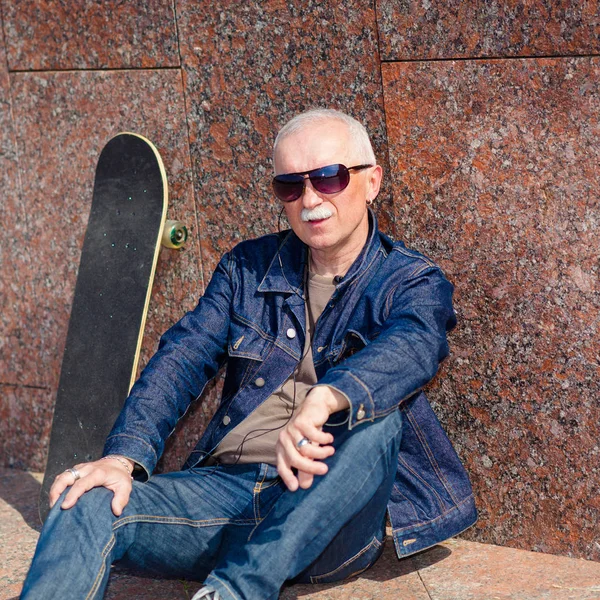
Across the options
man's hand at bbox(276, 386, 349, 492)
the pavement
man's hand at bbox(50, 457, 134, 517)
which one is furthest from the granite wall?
man's hand at bbox(50, 457, 134, 517)

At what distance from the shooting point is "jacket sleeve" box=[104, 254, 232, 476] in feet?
10.4

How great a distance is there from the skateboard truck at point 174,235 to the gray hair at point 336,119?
1.05 metres

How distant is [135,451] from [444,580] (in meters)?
1.26

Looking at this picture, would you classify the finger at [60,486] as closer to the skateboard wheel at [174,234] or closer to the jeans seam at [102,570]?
the jeans seam at [102,570]

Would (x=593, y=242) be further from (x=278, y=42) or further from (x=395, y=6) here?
(x=278, y=42)

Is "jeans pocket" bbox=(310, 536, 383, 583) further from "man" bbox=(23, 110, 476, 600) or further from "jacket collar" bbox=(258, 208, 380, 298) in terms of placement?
"jacket collar" bbox=(258, 208, 380, 298)

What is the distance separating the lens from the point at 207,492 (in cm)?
323

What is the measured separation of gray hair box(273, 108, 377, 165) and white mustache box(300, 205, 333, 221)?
0.79 ft

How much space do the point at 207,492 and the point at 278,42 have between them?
6.41ft

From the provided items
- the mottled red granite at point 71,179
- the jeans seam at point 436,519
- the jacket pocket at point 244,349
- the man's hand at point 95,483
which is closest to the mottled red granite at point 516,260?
the jeans seam at point 436,519

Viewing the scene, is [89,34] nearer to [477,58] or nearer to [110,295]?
A: [110,295]

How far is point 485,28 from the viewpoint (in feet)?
11.3

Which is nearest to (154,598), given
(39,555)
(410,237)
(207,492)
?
A: (207,492)

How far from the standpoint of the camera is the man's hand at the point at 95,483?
9.17ft
